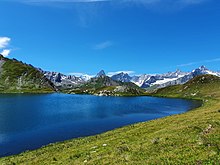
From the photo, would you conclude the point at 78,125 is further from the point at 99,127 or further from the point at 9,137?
the point at 9,137

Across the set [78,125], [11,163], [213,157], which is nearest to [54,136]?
[78,125]

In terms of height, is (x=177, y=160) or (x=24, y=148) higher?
(x=177, y=160)

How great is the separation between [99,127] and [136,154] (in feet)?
172

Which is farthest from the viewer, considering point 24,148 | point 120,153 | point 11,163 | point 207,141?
point 24,148

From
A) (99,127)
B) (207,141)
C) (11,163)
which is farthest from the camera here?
(99,127)

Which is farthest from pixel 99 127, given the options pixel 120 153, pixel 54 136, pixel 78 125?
pixel 120 153

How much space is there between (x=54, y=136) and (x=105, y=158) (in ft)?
133

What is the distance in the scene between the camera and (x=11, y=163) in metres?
39.8

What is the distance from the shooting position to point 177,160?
2125 cm

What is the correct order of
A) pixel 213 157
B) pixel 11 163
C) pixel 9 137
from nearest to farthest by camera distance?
pixel 213 157
pixel 11 163
pixel 9 137

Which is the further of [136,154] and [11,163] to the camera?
[11,163]

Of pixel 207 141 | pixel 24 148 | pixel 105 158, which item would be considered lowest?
pixel 24 148

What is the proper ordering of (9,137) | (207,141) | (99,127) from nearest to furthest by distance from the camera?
(207,141)
(9,137)
(99,127)

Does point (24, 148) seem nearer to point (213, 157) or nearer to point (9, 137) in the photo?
point (9, 137)
